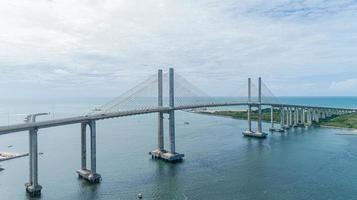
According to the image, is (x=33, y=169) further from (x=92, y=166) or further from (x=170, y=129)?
(x=170, y=129)

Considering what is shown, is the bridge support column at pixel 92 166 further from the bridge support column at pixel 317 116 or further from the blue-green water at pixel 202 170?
the bridge support column at pixel 317 116

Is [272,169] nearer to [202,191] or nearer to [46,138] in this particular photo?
[202,191]

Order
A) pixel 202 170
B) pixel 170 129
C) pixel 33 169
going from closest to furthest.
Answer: pixel 33 169
pixel 202 170
pixel 170 129

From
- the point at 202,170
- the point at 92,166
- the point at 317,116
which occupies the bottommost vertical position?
the point at 202,170

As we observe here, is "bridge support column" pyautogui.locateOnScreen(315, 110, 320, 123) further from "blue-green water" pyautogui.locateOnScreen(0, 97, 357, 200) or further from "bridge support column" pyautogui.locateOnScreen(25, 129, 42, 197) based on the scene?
"bridge support column" pyautogui.locateOnScreen(25, 129, 42, 197)

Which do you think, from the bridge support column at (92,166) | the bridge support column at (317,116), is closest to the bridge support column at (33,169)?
the bridge support column at (92,166)

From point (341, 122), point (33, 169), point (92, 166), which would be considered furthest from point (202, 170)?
point (341, 122)

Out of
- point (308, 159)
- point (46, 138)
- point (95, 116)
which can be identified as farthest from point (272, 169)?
point (46, 138)

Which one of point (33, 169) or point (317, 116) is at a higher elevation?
point (317, 116)
